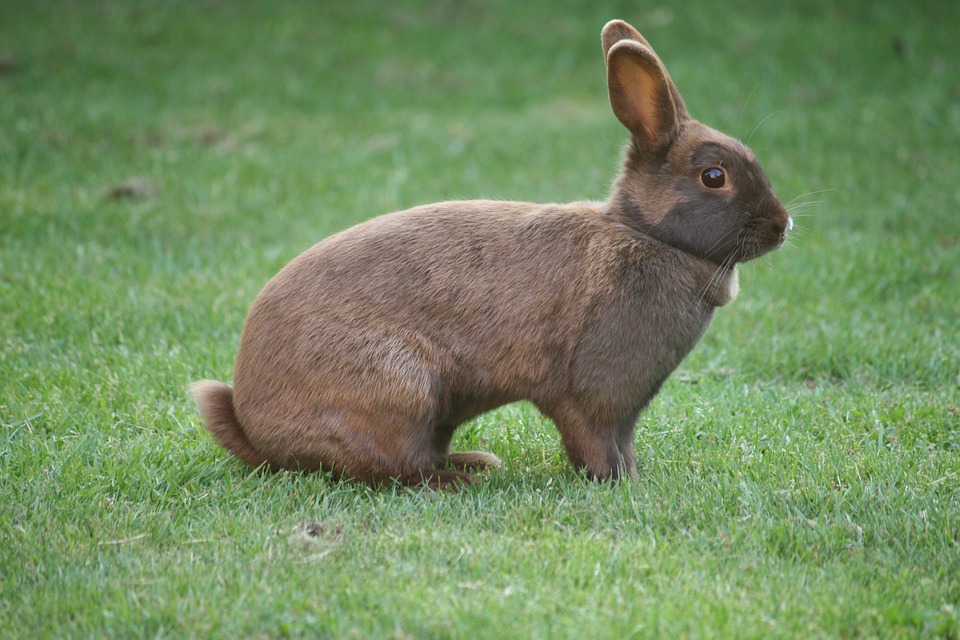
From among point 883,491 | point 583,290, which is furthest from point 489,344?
point 883,491

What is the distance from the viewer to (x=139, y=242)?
24.7 feet

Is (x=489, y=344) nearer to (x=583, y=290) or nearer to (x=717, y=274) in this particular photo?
(x=583, y=290)

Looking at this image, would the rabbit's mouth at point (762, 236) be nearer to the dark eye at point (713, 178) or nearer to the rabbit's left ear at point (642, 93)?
the dark eye at point (713, 178)

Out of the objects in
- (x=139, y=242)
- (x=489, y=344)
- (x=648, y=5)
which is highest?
(x=648, y=5)

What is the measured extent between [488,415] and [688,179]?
1.65 meters

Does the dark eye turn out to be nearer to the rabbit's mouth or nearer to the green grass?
the rabbit's mouth

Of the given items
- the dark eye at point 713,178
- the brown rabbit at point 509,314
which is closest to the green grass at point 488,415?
the brown rabbit at point 509,314

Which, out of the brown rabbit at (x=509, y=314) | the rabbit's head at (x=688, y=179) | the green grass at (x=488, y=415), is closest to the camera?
the green grass at (x=488, y=415)

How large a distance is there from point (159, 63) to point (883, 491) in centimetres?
948

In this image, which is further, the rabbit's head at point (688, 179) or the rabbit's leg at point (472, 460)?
the rabbit's leg at point (472, 460)

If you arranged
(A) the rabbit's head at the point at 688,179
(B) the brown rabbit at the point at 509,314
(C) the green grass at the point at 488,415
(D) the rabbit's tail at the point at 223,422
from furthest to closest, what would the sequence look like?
(D) the rabbit's tail at the point at 223,422
(A) the rabbit's head at the point at 688,179
(B) the brown rabbit at the point at 509,314
(C) the green grass at the point at 488,415

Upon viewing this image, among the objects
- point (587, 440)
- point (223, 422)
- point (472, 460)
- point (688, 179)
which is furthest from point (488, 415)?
point (688, 179)

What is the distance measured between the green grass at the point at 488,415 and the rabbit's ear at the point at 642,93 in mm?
1337

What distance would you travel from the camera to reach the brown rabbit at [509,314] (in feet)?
13.3
